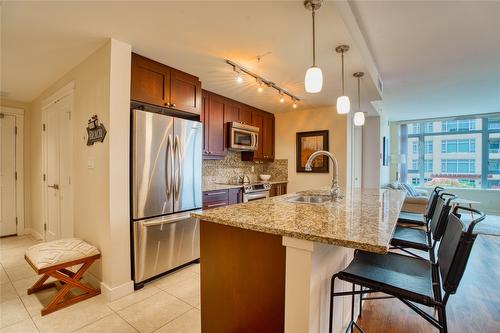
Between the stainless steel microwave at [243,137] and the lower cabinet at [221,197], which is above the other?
the stainless steel microwave at [243,137]

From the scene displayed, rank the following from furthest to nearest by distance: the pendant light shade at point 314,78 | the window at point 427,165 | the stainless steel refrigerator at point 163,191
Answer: the window at point 427,165 → the stainless steel refrigerator at point 163,191 → the pendant light shade at point 314,78

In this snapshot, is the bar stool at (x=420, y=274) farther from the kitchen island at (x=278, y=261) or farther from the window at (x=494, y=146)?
the window at (x=494, y=146)

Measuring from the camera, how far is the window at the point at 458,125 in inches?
255

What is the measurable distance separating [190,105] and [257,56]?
1.05 m

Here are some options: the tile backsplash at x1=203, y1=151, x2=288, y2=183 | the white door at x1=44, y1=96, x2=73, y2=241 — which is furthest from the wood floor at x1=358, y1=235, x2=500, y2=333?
the white door at x1=44, y1=96, x2=73, y2=241

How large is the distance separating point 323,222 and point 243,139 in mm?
3167

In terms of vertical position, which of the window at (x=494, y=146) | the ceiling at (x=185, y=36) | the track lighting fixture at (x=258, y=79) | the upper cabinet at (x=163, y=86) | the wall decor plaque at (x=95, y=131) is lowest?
the wall decor plaque at (x=95, y=131)

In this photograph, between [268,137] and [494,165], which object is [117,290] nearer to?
[268,137]

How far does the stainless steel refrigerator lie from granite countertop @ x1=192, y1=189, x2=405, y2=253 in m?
1.22

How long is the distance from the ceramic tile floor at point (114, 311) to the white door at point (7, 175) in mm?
2092

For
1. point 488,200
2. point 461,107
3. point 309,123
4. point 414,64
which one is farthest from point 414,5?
point 488,200

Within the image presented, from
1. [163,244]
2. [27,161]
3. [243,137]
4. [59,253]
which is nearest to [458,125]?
[243,137]

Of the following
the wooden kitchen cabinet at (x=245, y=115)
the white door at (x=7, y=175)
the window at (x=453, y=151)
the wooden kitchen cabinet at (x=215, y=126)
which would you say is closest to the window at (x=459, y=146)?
the window at (x=453, y=151)

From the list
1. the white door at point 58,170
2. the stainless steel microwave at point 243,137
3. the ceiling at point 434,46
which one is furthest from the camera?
the stainless steel microwave at point 243,137
